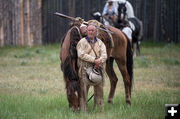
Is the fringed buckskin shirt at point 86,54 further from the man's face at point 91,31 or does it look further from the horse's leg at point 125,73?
the horse's leg at point 125,73

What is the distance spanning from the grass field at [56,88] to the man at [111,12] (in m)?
1.80

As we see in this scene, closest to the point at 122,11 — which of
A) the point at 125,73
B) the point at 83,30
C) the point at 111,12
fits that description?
the point at 111,12

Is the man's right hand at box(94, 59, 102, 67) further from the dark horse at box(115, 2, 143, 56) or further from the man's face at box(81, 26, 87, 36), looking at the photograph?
the dark horse at box(115, 2, 143, 56)

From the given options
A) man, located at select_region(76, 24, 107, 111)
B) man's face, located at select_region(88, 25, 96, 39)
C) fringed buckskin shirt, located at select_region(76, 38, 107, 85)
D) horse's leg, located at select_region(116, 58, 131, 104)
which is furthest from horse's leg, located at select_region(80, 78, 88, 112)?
horse's leg, located at select_region(116, 58, 131, 104)

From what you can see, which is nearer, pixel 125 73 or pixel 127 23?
pixel 125 73

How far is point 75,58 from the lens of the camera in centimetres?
665

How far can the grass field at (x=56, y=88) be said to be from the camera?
22.4 ft

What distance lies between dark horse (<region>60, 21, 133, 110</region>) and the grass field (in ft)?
1.21

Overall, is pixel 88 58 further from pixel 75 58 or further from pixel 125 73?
pixel 125 73

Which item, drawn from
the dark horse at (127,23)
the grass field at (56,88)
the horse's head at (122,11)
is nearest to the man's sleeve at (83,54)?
the grass field at (56,88)

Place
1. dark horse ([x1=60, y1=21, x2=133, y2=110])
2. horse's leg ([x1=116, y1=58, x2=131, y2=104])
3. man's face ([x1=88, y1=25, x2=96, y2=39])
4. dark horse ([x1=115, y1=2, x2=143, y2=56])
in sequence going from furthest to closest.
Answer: dark horse ([x1=115, y1=2, x2=143, y2=56])
horse's leg ([x1=116, y1=58, x2=131, y2=104])
man's face ([x1=88, y1=25, x2=96, y2=39])
dark horse ([x1=60, y1=21, x2=133, y2=110])

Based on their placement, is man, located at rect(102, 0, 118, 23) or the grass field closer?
the grass field

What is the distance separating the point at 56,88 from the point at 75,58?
129 inches

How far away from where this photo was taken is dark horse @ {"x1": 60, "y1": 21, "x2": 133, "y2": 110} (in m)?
6.20
